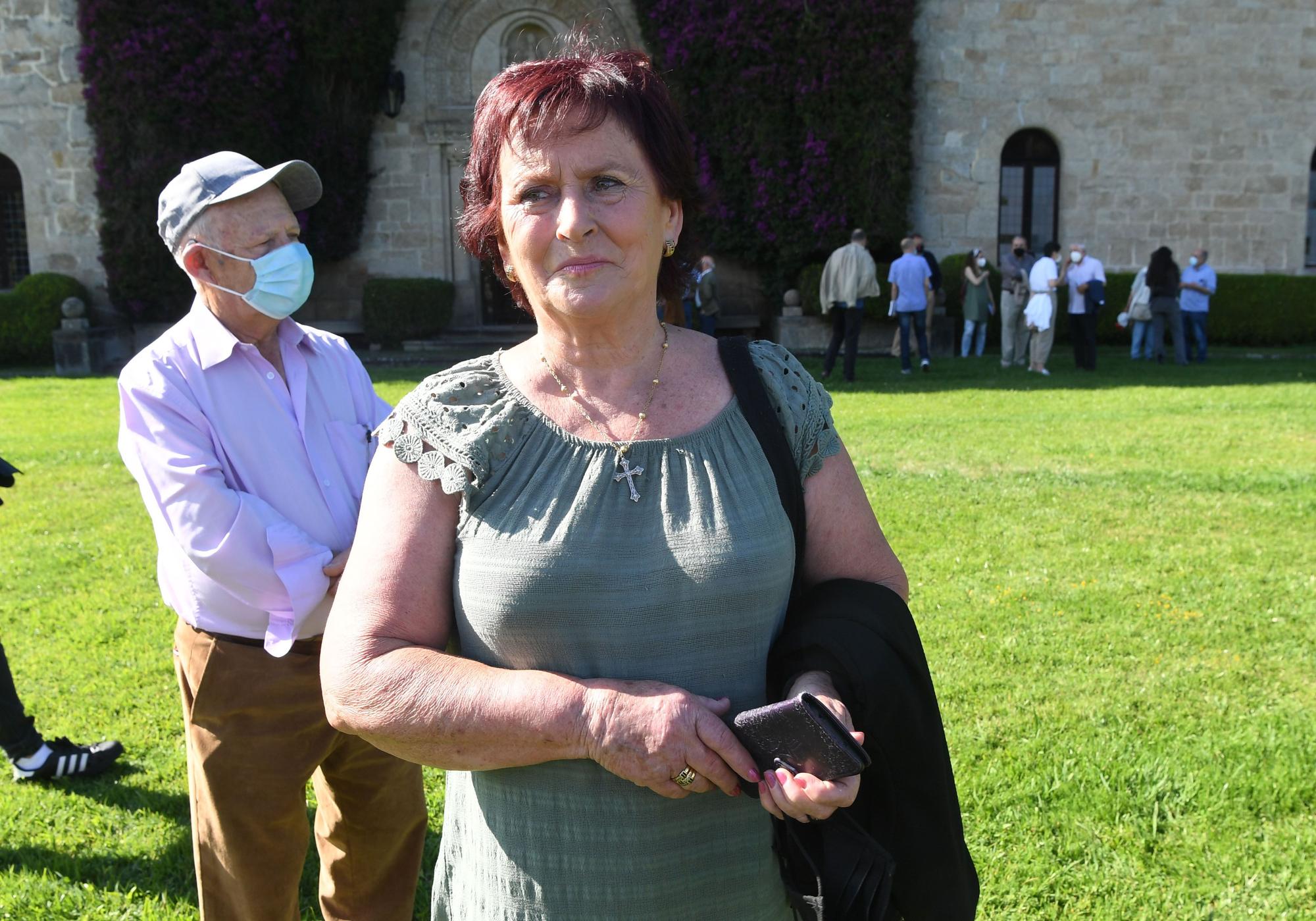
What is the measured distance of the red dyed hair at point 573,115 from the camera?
1.74 m

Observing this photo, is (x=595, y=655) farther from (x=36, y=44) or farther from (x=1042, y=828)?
(x=36, y=44)

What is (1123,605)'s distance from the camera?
5219 mm

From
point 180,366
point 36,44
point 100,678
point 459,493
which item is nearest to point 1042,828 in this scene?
point 459,493

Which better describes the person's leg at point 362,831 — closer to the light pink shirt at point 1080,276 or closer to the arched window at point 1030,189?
the light pink shirt at point 1080,276

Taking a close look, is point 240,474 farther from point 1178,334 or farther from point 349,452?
point 1178,334

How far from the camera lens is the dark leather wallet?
4.84ft

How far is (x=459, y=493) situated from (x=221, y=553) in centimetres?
100

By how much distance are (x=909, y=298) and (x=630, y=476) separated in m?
13.5

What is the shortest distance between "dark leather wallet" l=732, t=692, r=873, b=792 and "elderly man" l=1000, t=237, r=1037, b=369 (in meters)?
14.7

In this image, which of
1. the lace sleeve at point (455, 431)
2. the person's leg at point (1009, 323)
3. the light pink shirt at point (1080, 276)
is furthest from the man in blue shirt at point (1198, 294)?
the lace sleeve at point (455, 431)

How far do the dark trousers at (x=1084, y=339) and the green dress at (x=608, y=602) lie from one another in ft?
47.6

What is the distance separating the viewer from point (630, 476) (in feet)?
5.67

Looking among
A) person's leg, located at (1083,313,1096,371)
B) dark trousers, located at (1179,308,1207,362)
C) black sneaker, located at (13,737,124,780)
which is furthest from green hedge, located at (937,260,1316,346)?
black sneaker, located at (13,737,124,780)

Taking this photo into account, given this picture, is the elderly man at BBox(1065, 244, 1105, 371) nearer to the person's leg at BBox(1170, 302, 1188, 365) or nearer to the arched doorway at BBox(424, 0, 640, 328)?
the person's leg at BBox(1170, 302, 1188, 365)
